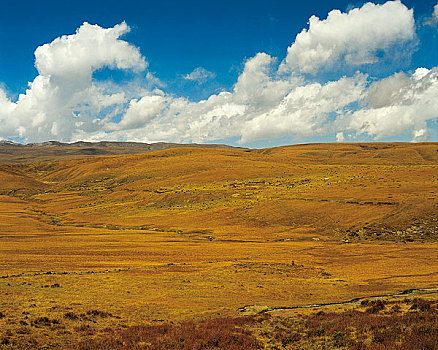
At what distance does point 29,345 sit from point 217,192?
109 meters

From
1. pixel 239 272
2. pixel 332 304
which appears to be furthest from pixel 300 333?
pixel 239 272

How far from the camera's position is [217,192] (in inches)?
4958

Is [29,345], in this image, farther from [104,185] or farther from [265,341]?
[104,185]

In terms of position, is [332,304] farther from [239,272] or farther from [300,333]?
[239,272]

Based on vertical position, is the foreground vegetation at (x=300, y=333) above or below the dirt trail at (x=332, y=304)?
above

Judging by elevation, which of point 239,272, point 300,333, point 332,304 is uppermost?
point 300,333

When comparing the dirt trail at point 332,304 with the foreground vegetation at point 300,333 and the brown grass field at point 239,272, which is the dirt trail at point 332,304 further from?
the foreground vegetation at point 300,333

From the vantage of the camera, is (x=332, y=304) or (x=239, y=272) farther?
(x=239, y=272)

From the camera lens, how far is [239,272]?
40.4m

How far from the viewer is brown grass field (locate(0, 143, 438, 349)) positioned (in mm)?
19219

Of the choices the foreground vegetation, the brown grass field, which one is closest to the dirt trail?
the brown grass field

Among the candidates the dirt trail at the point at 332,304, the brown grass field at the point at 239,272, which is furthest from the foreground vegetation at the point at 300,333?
→ the dirt trail at the point at 332,304

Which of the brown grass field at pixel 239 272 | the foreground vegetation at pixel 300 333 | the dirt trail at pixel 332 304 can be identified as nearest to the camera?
the foreground vegetation at pixel 300 333

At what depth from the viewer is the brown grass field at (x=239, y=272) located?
1922 centimetres
